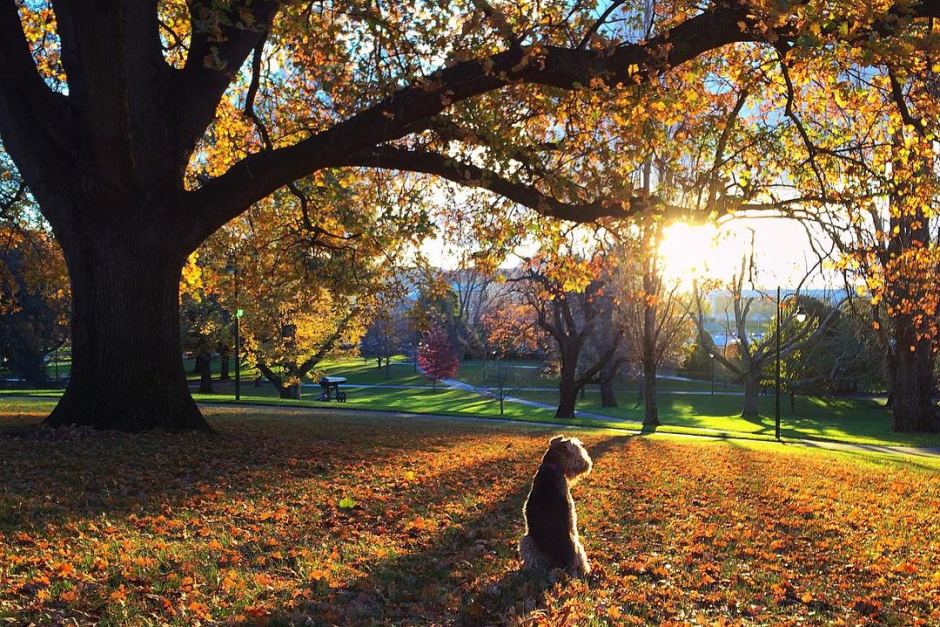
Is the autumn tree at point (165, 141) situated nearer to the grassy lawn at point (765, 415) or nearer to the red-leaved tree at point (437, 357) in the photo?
the grassy lawn at point (765, 415)

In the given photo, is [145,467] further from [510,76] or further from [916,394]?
[916,394]

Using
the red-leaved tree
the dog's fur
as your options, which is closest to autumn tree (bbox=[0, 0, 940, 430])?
the dog's fur

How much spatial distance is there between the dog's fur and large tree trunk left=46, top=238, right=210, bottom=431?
650 centimetres

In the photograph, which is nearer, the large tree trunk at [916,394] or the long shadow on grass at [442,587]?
the long shadow on grass at [442,587]

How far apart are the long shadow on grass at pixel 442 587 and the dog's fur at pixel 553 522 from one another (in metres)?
0.14

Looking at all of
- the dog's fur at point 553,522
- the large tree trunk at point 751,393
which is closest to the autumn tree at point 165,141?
the dog's fur at point 553,522

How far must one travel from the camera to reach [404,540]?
18.0ft

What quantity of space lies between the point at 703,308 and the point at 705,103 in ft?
86.4

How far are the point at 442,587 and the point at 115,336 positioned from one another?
21.9 feet

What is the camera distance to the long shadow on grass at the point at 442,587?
3.88 metres

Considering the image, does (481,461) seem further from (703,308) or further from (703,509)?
(703,308)

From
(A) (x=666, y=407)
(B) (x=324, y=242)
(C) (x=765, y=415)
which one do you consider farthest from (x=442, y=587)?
(A) (x=666, y=407)

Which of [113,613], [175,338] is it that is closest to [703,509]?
[113,613]

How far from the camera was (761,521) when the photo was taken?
6.89m
